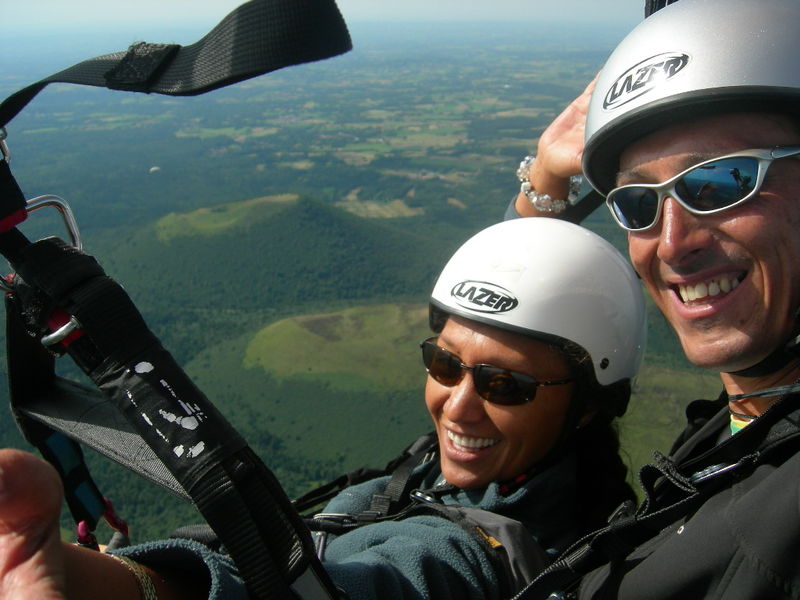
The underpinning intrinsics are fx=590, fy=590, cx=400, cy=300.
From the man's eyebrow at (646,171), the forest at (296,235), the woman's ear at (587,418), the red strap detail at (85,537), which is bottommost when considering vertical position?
the forest at (296,235)

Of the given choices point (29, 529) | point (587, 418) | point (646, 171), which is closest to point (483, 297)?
point (587, 418)

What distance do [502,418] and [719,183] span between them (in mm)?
1250

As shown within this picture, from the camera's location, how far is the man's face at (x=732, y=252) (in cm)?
171

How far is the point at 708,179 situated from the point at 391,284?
55.6 m

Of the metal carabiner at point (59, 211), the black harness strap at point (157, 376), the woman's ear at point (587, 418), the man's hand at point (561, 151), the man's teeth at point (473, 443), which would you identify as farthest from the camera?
the man's hand at point (561, 151)

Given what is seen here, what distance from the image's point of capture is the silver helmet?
1795mm

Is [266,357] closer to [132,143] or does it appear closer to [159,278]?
[159,278]

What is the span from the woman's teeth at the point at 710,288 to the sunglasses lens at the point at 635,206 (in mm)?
254

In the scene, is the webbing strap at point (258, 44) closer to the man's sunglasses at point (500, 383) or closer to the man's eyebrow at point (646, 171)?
the man's eyebrow at point (646, 171)

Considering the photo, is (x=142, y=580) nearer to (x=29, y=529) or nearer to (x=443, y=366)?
(x=29, y=529)

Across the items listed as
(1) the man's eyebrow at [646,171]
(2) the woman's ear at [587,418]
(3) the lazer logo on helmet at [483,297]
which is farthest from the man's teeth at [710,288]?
(2) the woman's ear at [587,418]

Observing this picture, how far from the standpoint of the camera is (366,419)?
1320 inches

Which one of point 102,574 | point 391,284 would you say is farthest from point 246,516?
point 391,284

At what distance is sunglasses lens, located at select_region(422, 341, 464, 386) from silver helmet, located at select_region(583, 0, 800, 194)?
3.48ft
